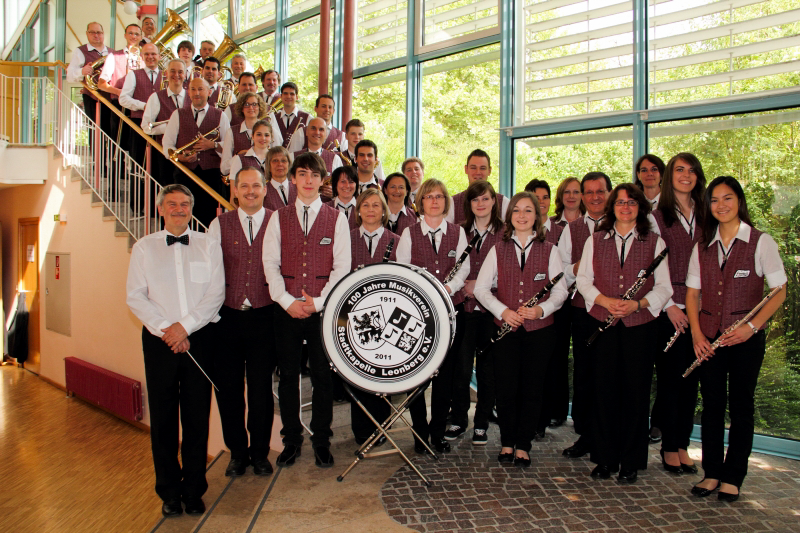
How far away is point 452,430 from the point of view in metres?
3.86

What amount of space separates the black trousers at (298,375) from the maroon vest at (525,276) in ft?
3.62

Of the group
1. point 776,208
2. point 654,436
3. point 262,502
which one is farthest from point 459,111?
point 262,502

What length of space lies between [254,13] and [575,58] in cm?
619

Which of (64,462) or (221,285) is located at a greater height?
(221,285)

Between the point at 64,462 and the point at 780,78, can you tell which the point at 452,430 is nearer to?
the point at 780,78

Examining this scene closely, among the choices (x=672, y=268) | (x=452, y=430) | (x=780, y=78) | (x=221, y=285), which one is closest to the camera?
(x=221, y=285)

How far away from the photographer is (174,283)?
121 inches

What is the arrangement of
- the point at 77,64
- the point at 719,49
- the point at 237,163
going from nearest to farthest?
the point at 719,49 < the point at 237,163 < the point at 77,64

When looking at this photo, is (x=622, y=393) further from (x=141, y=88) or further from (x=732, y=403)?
(x=141, y=88)

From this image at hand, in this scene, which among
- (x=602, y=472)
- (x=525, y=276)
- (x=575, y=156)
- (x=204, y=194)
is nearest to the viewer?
(x=602, y=472)

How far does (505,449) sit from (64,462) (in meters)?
4.39

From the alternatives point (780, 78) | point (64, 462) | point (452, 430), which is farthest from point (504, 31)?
point (64, 462)

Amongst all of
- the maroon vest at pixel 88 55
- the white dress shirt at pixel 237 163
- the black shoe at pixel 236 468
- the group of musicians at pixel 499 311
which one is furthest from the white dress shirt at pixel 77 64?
the black shoe at pixel 236 468

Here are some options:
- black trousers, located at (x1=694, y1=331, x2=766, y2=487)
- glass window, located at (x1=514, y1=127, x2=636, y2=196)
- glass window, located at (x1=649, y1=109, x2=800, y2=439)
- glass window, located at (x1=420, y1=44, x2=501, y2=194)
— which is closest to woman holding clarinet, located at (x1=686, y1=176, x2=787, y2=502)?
black trousers, located at (x1=694, y1=331, x2=766, y2=487)
